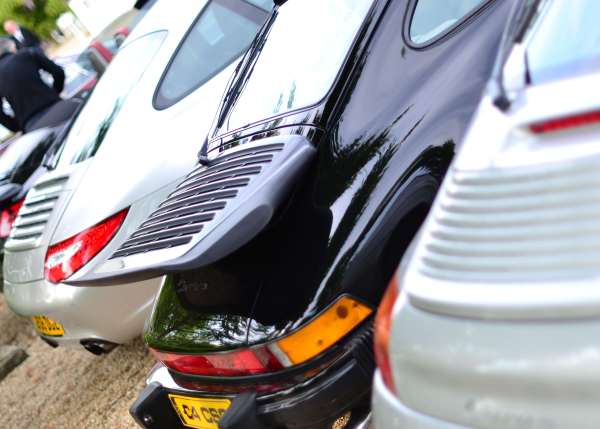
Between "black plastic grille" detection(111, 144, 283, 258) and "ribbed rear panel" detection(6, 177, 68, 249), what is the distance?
1729mm

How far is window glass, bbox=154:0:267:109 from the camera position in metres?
4.01

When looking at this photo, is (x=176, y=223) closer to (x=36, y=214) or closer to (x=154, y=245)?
(x=154, y=245)

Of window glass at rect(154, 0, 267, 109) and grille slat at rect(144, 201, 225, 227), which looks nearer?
grille slat at rect(144, 201, 225, 227)

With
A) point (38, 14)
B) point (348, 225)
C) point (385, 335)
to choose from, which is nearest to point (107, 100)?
point (348, 225)

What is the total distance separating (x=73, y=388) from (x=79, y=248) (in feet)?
4.21

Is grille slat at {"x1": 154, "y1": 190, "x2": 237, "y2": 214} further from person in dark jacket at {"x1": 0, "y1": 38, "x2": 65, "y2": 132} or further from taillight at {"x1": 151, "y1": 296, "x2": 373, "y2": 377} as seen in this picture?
person in dark jacket at {"x1": 0, "y1": 38, "x2": 65, "y2": 132}

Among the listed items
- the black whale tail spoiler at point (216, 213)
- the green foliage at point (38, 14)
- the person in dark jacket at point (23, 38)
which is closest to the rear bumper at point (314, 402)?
the black whale tail spoiler at point (216, 213)

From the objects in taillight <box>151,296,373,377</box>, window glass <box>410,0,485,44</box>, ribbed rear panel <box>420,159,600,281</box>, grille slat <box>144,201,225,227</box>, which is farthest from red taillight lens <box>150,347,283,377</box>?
window glass <box>410,0,485,44</box>

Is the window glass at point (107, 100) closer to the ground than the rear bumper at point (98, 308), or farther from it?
farther from it

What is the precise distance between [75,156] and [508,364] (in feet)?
12.0

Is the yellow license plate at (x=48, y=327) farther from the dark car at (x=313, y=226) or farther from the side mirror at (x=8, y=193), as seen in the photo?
the dark car at (x=313, y=226)

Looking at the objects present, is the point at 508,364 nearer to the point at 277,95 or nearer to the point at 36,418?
the point at 277,95

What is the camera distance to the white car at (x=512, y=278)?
1.12 metres

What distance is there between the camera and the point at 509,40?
1.60 meters
